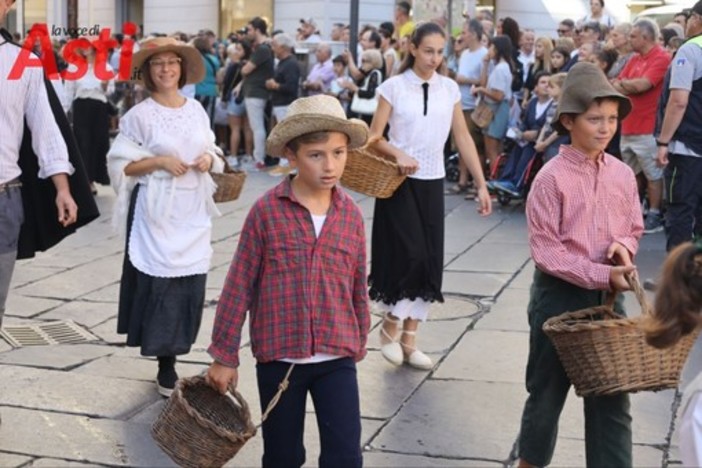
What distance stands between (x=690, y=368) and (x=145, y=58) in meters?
3.43

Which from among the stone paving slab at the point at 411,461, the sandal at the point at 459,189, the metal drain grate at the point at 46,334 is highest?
the stone paving slab at the point at 411,461

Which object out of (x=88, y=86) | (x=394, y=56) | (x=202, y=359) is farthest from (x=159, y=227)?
(x=394, y=56)

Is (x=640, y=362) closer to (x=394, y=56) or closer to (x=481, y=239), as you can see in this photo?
(x=481, y=239)

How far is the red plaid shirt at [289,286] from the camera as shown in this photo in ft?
13.4

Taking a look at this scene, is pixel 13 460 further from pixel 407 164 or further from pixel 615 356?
pixel 615 356

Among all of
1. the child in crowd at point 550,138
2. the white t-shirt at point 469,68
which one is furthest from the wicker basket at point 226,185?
the white t-shirt at point 469,68

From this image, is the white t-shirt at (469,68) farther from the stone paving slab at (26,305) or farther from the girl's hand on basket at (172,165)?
the girl's hand on basket at (172,165)

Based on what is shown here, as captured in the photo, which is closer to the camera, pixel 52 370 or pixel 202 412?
pixel 202 412

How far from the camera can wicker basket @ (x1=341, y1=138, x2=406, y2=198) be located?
20.5 feet

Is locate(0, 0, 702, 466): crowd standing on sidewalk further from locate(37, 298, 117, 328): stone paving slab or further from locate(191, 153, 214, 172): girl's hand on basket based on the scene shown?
locate(37, 298, 117, 328): stone paving slab

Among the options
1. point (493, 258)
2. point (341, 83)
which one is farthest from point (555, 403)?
point (341, 83)

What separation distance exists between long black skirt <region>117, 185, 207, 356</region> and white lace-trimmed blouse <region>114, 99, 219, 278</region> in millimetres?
61

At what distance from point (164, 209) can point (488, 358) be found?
6.95 feet

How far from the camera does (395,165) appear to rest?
20.7 ft
